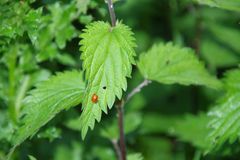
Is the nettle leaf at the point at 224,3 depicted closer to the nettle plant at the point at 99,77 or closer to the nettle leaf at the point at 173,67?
the nettle plant at the point at 99,77

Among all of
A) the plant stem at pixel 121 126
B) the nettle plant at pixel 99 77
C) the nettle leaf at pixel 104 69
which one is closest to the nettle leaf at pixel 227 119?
the nettle plant at pixel 99 77

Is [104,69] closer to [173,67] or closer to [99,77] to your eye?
[99,77]

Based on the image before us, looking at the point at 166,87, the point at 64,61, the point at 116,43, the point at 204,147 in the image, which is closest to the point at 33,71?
the point at 64,61

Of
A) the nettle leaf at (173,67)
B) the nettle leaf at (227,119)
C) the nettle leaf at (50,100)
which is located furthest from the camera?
the nettle leaf at (173,67)

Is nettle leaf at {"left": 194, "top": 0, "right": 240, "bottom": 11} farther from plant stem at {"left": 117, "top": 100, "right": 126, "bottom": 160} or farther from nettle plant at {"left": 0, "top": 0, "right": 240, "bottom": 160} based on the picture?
plant stem at {"left": 117, "top": 100, "right": 126, "bottom": 160}

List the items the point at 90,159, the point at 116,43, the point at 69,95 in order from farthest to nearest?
the point at 90,159
the point at 69,95
the point at 116,43

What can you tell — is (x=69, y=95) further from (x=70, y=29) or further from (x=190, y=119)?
(x=190, y=119)
